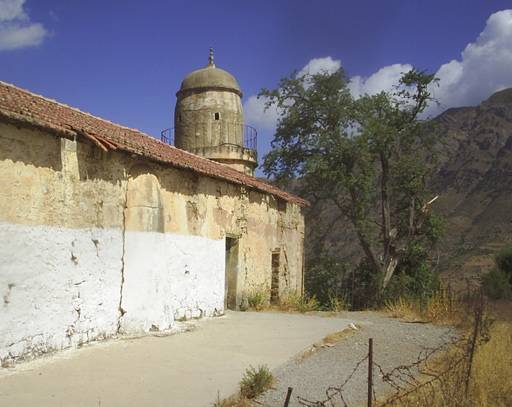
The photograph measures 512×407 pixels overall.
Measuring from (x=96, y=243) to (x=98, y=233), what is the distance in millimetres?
176

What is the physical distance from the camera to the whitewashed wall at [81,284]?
7.50 m

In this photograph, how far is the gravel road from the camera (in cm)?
682

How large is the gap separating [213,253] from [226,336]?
318 centimetres

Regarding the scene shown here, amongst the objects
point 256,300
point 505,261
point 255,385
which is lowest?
point 255,385

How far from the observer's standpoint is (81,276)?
8773mm

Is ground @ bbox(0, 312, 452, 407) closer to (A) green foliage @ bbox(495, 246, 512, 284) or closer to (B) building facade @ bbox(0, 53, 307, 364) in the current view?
(B) building facade @ bbox(0, 53, 307, 364)

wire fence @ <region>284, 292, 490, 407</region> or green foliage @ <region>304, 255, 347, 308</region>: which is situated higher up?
green foliage @ <region>304, 255, 347, 308</region>

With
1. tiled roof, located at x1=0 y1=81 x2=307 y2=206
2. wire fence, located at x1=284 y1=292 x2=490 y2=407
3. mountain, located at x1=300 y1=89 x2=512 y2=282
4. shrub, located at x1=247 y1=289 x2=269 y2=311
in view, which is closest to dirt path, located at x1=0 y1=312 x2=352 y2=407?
wire fence, located at x1=284 y1=292 x2=490 y2=407

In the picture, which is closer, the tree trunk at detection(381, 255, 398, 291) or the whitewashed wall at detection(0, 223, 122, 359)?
the whitewashed wall at detection(0, 223, 122, 359)

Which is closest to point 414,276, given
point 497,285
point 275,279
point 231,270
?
point 497,285

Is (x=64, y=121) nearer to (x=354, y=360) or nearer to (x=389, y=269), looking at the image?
(x=354, y=360)

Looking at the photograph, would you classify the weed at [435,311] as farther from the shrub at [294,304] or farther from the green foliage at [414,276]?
the green foliage at [414,276]

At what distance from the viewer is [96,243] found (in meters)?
9.15

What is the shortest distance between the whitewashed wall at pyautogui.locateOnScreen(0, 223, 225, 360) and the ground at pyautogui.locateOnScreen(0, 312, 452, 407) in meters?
0.38
